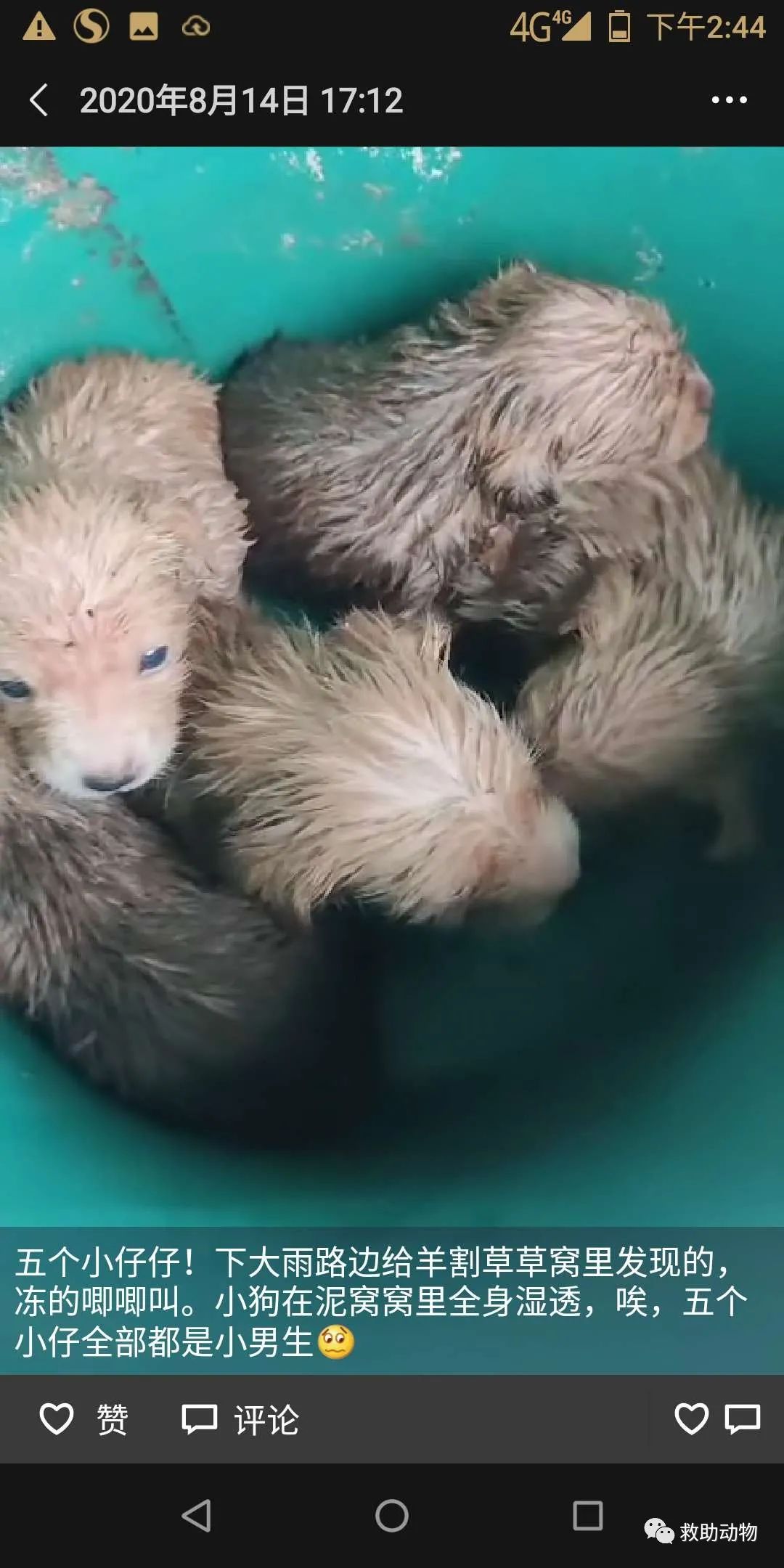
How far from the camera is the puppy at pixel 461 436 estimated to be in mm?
1501

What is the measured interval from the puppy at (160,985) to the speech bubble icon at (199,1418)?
10.7 inches

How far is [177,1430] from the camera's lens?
1.23 meters

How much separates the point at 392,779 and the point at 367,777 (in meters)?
0.03

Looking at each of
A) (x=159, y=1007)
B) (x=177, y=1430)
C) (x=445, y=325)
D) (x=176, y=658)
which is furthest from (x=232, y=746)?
(x=177, y=1430)

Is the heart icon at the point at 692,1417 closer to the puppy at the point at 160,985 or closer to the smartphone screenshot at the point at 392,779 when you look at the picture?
the smartphone screenshot at the point at 392,779

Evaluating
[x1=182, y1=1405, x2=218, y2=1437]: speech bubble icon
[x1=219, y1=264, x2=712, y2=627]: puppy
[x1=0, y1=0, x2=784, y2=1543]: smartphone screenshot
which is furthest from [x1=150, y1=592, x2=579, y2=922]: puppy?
[x1=182, y1=1405, x2=218, y2=1437]: speech bubble icon

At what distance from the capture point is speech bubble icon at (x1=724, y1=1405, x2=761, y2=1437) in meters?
1.22

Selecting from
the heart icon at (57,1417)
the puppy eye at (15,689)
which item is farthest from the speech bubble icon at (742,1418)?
the puppy eye at (15,689)

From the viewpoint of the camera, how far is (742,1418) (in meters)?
1.23

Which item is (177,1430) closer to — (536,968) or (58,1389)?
(58,1389)

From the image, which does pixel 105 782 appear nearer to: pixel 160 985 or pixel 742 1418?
pixel 160 985
